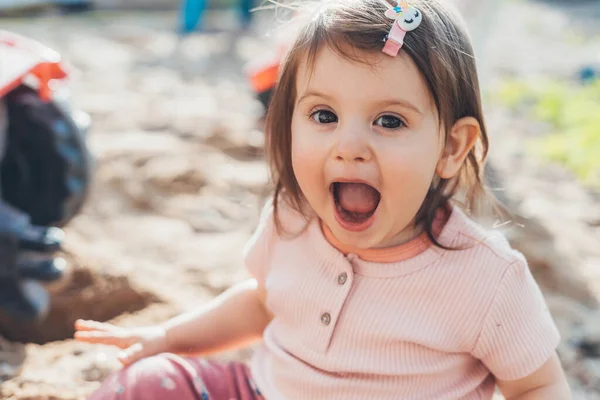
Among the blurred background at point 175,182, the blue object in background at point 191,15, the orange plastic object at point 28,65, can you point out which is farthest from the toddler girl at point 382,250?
the blue object in background at point 191,15

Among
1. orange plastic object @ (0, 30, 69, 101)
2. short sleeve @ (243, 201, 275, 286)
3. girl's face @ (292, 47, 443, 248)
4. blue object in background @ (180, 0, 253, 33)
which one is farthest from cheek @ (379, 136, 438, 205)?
blue object in background @ (180, 0, 253, 33)

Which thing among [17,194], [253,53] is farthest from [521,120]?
[17,194]

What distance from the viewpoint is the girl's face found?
0.95 meters

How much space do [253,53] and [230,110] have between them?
148cm

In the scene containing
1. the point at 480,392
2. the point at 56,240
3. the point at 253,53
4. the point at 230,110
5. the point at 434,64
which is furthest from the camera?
the point at 253,53

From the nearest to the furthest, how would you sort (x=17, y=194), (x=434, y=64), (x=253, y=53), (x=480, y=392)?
(x=434, y=64)
(x=480, y=392)
(x=17, y=194)
(x=253, y=53)

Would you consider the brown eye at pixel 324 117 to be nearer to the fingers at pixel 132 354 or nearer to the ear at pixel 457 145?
the ear at pixel 457 145

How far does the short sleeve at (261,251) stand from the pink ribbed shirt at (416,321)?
3.6 inches

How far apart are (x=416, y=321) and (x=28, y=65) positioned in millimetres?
978

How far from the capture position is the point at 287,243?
1.17 metres

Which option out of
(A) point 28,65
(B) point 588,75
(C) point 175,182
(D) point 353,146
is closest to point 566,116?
(B) point 588,75

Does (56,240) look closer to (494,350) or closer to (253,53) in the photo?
(494,350)

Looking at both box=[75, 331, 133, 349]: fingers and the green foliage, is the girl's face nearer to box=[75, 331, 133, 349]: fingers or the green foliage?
box=[75, 331, 133, 349]: fingers

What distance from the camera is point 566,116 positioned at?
3422 millimetres
